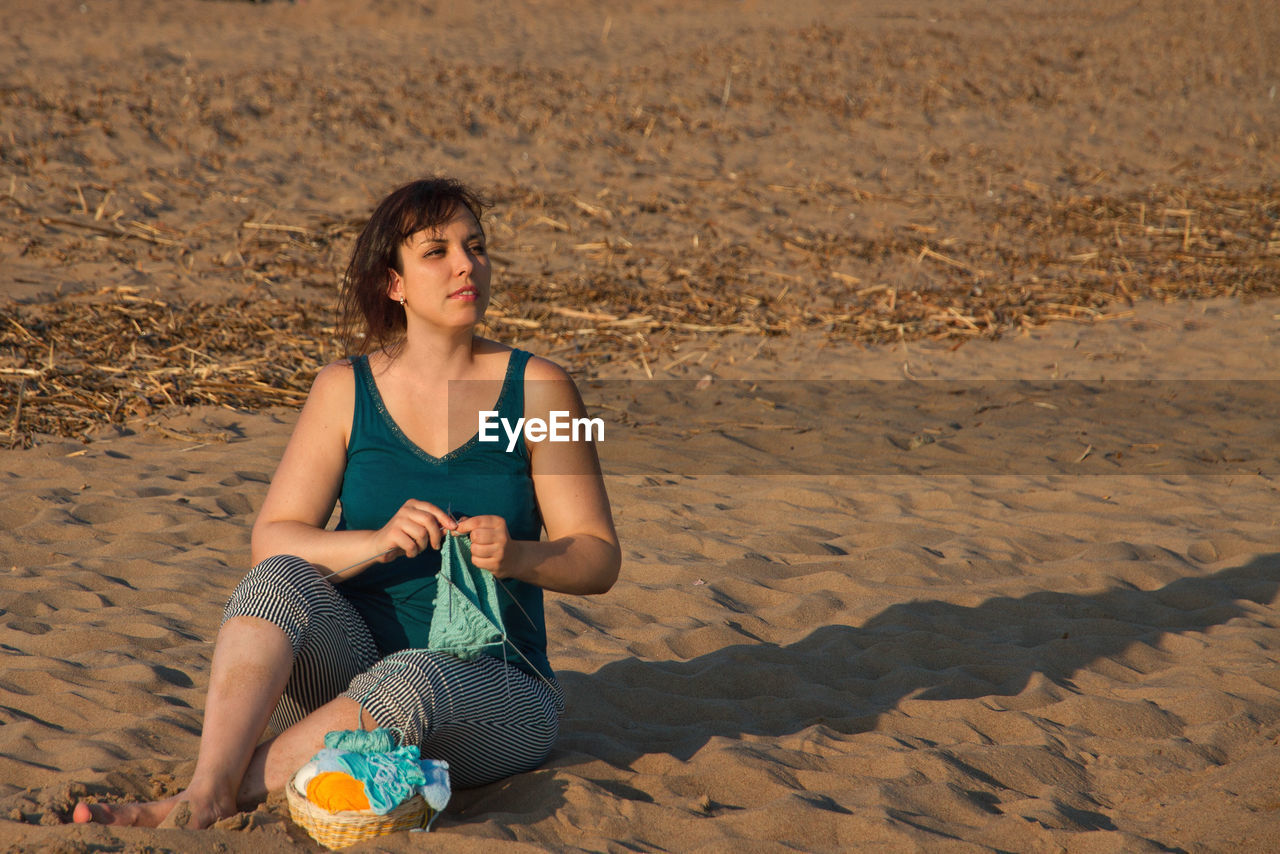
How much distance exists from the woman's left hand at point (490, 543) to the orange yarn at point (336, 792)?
0.56m

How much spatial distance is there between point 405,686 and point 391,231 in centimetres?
122

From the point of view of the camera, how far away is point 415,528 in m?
2.84

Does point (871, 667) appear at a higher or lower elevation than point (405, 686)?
lower

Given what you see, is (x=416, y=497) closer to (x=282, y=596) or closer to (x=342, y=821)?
(x=282, y=596)

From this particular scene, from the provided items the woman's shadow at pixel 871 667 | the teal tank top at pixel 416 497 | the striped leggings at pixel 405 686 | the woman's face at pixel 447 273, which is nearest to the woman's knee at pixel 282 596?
the striped leggings at pixel 405 686

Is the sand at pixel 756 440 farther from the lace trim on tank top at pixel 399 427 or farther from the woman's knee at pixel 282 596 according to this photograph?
the lace trim on tank top at pixel 399 427

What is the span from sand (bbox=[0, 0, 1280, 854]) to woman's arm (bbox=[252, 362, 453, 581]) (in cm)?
67

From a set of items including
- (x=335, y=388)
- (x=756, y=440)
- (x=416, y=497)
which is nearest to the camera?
(x=416, y=497)

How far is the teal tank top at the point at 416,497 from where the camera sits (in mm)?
3158

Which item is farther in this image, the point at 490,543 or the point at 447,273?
the point at 447,273

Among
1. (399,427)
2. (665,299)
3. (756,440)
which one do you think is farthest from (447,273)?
(665,299)

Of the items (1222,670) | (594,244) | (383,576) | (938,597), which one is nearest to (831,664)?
(938,597)

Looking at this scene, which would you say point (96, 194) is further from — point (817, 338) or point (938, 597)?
point (938, 597)

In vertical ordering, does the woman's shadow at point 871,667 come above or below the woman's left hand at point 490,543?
A: below
